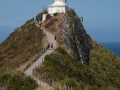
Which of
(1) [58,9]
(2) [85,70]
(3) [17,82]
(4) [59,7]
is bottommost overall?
(3) [17,82]

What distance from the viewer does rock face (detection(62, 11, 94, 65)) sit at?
5688cm

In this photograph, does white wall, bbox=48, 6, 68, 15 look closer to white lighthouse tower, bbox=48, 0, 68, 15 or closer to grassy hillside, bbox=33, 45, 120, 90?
white lighthouse tower, bbox=48, 0, 68, 15

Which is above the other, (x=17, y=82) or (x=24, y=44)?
(x=24, y=44)

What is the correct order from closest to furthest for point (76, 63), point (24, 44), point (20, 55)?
point (76, 63)
point (20, 55)
point (24, 44)

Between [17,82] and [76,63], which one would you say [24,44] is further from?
[17,82]

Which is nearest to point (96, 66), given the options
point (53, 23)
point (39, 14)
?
point (53, 23)

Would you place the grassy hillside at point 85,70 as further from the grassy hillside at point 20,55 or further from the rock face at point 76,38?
the grassy hillside at point 20,55

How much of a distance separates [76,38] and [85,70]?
18.6 metres

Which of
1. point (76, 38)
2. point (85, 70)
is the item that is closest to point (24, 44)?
point (76, 38)

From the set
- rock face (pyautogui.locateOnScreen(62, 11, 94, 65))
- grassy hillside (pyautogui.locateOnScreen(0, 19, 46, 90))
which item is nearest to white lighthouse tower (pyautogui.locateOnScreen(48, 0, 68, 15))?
rock face (pyautogui.locateOnScreen(62, 11, 94, 65))

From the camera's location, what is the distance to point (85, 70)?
44938 millimetres

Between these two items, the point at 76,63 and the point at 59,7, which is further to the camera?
the point at 59,7

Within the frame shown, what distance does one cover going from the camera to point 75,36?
207 ft

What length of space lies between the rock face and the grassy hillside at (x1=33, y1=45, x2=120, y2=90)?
1821mm
